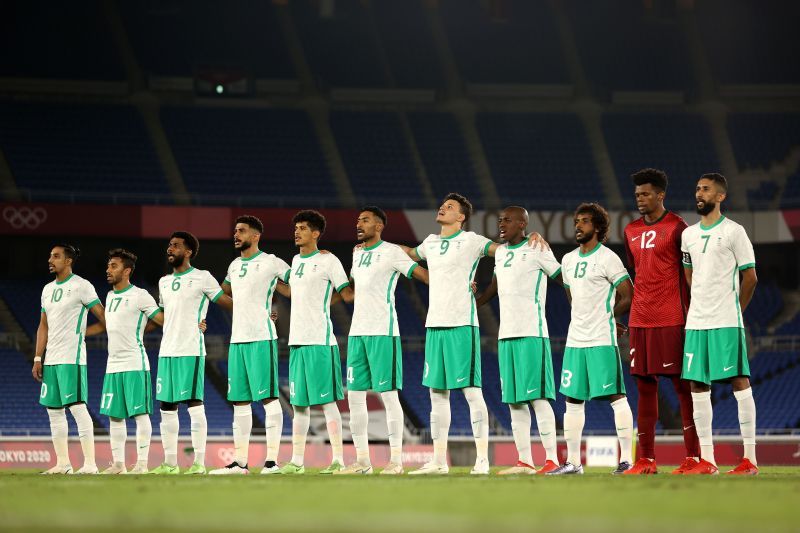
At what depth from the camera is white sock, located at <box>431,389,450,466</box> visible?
12.1 metres

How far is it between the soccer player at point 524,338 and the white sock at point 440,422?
2.01 feet

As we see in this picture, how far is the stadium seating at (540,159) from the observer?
3725cm

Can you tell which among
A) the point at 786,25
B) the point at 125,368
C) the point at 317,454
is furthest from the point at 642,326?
the point at 786,25

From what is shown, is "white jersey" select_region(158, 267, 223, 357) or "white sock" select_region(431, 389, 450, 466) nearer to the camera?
"white sock" select_region(431, 389, 450, 466)

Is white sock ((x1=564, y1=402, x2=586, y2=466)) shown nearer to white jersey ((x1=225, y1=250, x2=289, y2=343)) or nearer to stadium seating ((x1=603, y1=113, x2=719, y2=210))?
white jersey ((x1=225, y1=250, x2=289, y2=343))

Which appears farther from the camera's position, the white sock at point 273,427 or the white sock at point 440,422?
the white sock at point 273,427

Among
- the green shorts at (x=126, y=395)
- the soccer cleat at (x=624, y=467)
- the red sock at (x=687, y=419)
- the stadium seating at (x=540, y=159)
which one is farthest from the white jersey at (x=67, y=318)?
the stadium seating at (x=540, y=159)

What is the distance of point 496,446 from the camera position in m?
25.2

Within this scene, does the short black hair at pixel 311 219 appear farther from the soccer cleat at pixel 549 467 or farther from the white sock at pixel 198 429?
the soccer cleat at pixel 549 467

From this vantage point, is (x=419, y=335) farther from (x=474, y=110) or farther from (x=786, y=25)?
(x=786, y=25)

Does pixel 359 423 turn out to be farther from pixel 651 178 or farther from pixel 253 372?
pixel 651 178

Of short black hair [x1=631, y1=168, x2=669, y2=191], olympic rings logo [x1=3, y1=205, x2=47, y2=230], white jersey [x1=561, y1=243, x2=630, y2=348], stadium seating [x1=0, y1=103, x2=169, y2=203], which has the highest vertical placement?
stadium seating [x1=0, y1=103, x2=169, y2=203]

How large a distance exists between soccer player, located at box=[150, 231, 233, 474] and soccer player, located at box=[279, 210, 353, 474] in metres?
0.88

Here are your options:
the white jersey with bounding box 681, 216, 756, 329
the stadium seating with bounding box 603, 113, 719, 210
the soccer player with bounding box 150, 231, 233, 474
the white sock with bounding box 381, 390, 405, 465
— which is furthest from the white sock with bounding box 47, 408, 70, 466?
the stadium seating with bounding box 603, 113, 719, 210
